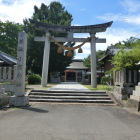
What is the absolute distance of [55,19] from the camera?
3244 centimetres

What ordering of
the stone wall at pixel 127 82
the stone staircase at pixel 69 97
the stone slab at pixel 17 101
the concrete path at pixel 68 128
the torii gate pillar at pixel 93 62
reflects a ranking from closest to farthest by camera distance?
the concrete path at pixel 68 128, the stone slab at pixel 17 101, the stone wall at pixel 127 82, the stone staircase at pixel 69 97, the torii gate pillar at pixel 93 62

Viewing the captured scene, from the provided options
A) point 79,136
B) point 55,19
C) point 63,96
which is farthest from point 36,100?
point 55,19

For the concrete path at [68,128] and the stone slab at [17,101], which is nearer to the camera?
the concrete path at [68,128]

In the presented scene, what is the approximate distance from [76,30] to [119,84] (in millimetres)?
7587

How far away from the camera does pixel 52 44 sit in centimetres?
2930

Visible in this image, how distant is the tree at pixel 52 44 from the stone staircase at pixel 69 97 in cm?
1776

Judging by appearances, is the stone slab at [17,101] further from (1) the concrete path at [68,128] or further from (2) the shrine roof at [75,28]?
(2) the shrine roof at [75,28]

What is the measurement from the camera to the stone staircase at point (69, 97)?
35.3ft

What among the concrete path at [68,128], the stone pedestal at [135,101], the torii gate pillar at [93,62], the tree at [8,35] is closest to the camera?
the concrete path at [68,128]

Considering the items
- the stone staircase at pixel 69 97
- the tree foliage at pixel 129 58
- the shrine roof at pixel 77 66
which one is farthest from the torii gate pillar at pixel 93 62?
the shrine roof at pixel 77 66

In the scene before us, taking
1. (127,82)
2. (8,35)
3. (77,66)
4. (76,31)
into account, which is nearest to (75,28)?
(76,31)

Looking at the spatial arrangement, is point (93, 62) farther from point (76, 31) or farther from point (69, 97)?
point (69, 97)

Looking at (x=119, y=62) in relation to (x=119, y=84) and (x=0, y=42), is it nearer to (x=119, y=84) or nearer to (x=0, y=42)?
(x=119, y=84)

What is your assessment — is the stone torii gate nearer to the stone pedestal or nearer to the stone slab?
the stone slab
